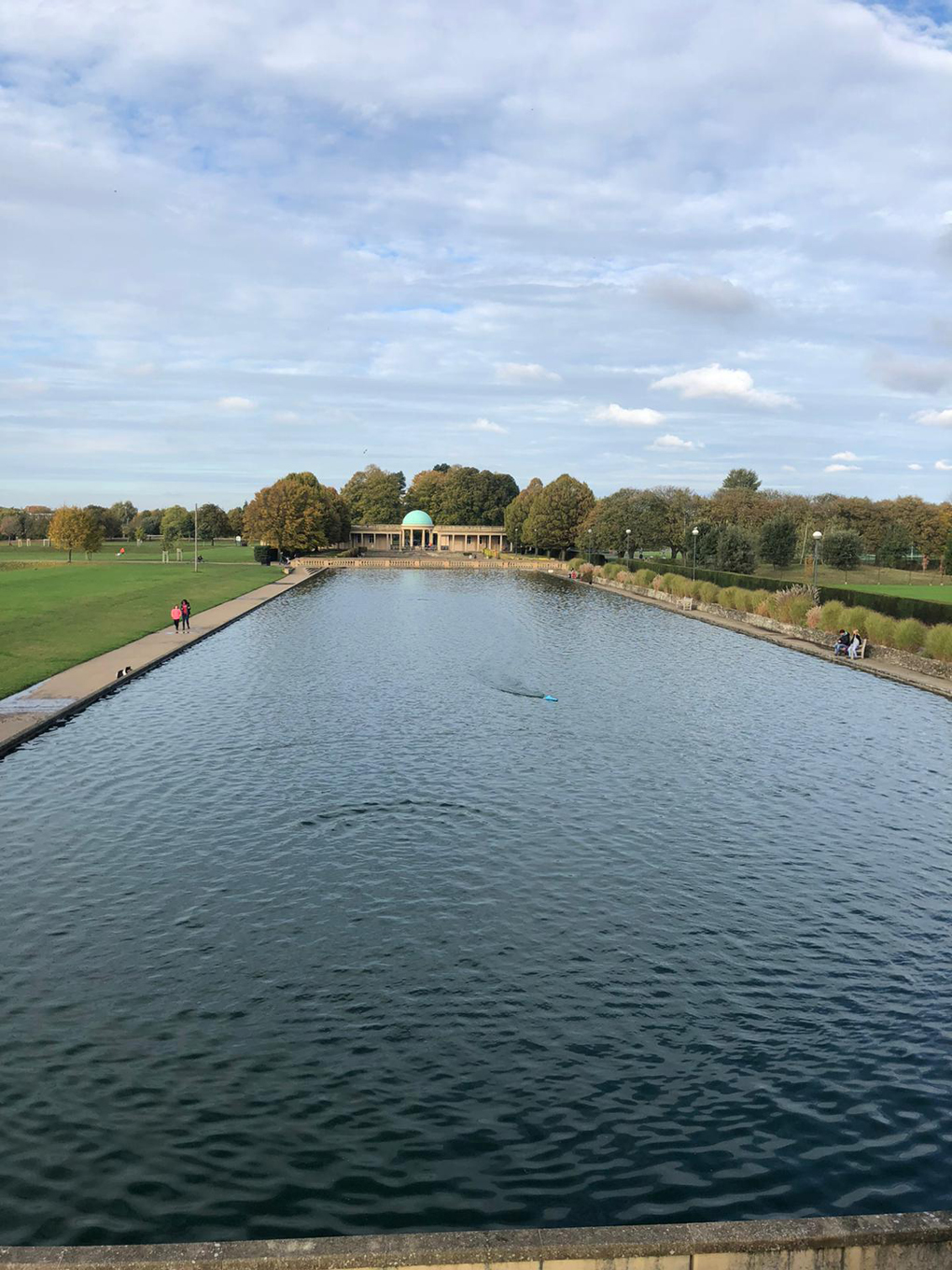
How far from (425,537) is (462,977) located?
579 feet

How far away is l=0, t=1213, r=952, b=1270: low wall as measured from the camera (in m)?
6.60

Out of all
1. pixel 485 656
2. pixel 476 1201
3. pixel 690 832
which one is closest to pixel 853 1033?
pixel 476 1201

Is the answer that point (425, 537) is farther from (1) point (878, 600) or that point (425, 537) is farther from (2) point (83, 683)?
(2) point (83, 683)

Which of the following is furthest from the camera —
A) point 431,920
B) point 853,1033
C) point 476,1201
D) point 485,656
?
point 485,656

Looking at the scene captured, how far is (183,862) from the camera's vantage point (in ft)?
52.8

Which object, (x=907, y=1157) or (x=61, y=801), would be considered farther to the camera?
(x=61, y=801)

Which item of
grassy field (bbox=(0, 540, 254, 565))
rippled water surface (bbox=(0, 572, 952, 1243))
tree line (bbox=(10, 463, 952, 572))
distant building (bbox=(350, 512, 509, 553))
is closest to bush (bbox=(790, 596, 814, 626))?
rippled water surface (bbox=(0, 572, 952, 1243))

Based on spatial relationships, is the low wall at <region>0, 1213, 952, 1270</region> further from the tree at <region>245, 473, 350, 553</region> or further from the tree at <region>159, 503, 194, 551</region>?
the tree at <region>159, 503, 194, 551</region>

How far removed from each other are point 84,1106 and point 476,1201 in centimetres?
403

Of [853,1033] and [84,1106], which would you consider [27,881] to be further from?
[853,1033]

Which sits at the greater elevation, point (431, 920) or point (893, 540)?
point (893, 540)

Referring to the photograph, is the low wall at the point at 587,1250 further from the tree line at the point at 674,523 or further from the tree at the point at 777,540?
the tree at the point at 777,540

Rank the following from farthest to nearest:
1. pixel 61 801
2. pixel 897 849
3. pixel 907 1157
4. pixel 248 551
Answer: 1. pixel 248 551
2. pixel 61 801
3. pixel 897 849
4. pixel 907 1157

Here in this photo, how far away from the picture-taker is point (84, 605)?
5419 cm
